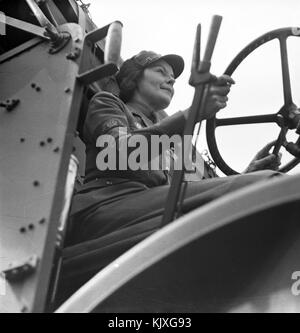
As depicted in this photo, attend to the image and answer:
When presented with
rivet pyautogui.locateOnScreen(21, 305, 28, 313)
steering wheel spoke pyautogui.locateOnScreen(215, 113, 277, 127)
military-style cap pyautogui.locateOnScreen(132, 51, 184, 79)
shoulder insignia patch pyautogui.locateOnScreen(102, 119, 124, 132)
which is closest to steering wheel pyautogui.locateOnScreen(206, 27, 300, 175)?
steering wheel spoke pyautogui.locateOnScreen(215, 113, 277, 127)

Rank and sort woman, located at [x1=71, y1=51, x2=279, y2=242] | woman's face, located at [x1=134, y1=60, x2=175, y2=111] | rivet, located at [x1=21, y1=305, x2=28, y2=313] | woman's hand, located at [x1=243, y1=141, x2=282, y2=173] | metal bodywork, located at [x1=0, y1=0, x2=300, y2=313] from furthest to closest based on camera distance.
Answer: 1. woman's face, located at [x1=134, y1=60, x2=175, y2=111]
2. woman's hand, located at [x1=243, y1=141, x2=282, y2=173]
3. woman, located at [x1=71, y1=51, x2=279, y2=242]
4. rivet, located at [x1=21, y1=305, x2=28, y2=313]
5. metal bodywork, located at [x1=0, y1=0, x2=300, y2=313]

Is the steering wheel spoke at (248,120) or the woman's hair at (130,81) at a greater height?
the woman's hair at (130,81)

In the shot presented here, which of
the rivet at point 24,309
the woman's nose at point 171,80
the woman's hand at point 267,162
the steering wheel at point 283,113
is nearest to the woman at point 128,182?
the woman's hand at point 267,162

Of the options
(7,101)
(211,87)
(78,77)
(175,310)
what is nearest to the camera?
(175,310)

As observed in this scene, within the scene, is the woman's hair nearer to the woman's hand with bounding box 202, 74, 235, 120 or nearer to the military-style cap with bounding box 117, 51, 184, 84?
the military-style cap with bounding box 117, 51, 184, 84

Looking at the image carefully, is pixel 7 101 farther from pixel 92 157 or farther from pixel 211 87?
pixel 211 87

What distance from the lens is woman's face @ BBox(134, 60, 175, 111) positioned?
11.4ft

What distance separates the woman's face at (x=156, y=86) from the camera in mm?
3475

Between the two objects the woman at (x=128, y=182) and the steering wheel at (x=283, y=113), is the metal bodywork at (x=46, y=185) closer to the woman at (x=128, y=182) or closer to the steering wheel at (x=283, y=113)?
the woman at (x=128, y=182)

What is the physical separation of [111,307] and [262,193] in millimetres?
517

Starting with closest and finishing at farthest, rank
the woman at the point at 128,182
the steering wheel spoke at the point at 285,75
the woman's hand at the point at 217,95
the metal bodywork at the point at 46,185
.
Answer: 1. the metal bodywork at the point at 46,185
2. the woman's hand at the point at 217,95
3. the woman at the point at 128,182
4. the steering wheel spoke at the point at 285,75

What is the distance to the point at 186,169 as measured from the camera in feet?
7.00

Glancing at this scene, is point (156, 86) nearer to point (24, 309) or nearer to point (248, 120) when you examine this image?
point (248, 120)
